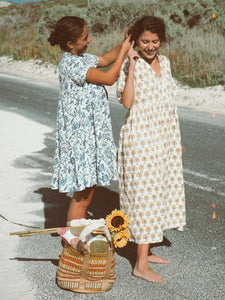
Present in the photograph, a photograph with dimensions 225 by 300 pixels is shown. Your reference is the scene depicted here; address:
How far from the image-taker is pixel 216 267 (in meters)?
4.00

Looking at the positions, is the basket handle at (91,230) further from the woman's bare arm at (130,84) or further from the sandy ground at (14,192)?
the woman's bare arm at (130,84)

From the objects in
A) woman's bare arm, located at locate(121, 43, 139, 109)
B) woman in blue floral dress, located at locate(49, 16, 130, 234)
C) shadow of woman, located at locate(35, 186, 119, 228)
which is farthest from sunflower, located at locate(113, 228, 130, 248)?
shadow of woman, located at locate(35, 186, 119, 228)

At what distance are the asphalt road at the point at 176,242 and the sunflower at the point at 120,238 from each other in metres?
0.40

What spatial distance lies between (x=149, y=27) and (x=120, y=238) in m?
1.51

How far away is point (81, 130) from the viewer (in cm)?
377

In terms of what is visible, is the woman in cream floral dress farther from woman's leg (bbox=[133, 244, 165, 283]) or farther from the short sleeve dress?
the short sleeve dress

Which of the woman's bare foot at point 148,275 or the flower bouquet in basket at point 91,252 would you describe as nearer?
the flower bouquet in basket at point 91,252

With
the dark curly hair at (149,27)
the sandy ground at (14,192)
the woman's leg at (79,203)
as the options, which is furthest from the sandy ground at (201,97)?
the dark curly hair at (149,27)

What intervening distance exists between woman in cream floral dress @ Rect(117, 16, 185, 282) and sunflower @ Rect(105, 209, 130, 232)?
→ 25 centimetres

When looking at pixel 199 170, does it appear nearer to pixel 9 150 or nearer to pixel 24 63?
pixel 9 150

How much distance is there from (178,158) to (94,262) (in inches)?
39.5

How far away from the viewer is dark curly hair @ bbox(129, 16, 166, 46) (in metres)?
3.57

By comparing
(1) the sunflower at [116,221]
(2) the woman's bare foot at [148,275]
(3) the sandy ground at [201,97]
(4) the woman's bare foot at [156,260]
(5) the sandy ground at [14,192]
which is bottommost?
(3) the sandy ground at [201,97]

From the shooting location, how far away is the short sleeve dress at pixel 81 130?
3.72m
